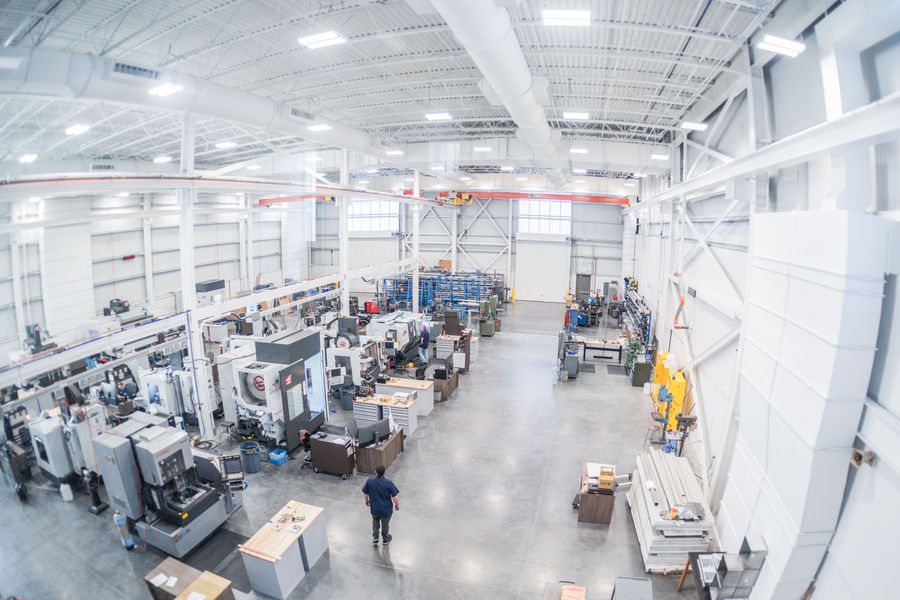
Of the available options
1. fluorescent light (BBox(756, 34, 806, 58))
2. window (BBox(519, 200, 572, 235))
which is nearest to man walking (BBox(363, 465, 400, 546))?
fluorescent light (BBox(756, 34, 806, 58))

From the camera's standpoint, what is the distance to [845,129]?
360 centimetres

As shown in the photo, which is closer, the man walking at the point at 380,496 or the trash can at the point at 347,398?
the man walking at the point at 380,496

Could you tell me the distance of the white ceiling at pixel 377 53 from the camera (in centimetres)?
588

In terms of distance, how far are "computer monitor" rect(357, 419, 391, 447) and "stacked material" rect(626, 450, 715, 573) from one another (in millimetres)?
4486

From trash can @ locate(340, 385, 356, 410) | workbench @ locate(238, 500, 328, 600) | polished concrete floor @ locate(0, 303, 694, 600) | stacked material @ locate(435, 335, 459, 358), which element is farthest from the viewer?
stacked material @ locate(435, 335, 459, 358)

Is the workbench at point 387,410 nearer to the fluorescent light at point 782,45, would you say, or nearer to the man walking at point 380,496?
the man walking at point 380,496

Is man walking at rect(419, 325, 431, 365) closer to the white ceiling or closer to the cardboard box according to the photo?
the white ceiling

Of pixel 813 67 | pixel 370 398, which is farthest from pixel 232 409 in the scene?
pixel 813 67

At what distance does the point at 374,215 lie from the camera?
89.6 ft

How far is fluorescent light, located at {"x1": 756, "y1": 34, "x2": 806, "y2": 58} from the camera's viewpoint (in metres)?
4.31

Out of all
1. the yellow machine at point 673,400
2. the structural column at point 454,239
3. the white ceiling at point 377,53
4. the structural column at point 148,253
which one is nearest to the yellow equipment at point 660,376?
the yellow machine at point 673,400

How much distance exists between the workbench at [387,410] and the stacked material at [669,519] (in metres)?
4.71

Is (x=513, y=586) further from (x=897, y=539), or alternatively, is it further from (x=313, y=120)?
(x=313, y=120)

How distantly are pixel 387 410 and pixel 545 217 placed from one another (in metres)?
19.2
